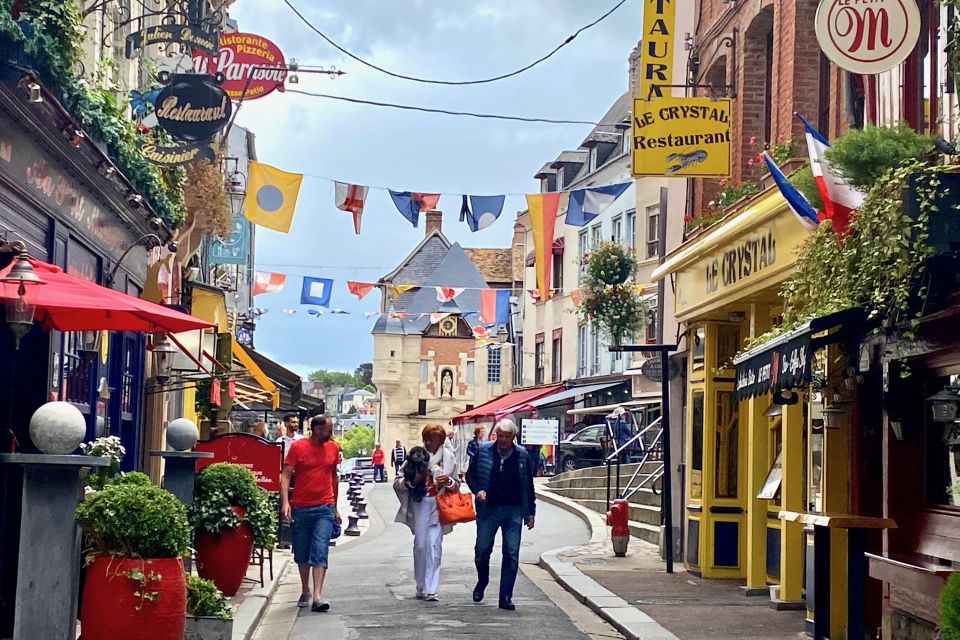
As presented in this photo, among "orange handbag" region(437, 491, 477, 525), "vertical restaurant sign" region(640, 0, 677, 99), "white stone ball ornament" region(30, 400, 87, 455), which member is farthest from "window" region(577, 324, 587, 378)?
"white stone ball ornament" region(30, 400, 87, 455)

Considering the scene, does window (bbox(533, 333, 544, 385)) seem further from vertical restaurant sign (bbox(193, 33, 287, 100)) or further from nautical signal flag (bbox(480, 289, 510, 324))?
vertical restaurant sign (bbox(193, 33, 287, 100))

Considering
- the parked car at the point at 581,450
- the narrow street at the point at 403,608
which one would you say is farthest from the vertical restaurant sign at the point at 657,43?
the parked car at the point at 581,450

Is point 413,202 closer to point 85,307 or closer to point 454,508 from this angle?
point 454,508

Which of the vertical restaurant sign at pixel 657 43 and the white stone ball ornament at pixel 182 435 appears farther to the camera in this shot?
the vertical restaurant sign at pixel 657 43

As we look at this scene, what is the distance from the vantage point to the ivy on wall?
9555 mm

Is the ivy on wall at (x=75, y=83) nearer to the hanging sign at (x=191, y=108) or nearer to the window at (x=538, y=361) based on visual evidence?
the hanging sign at (x=191, y=108)

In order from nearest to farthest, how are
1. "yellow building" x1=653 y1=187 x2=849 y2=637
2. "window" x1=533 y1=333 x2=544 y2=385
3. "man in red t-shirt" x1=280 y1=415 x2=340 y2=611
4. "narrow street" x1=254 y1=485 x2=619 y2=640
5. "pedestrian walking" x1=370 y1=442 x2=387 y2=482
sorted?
"narrow street" x1=254 y1=485 x2=619 y2=640, "yellow building" x1=653 y1=187 x2=849 y2=637, "man in red t-shirt" x1=280 y1=415 x2=340 y2=611, "window" x1=533 y1=333 x2=544 y2=385, "pedestrian walking" x1=370 y1=442 x2=387 y2=482

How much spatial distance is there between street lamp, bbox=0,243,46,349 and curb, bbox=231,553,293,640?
3202mm

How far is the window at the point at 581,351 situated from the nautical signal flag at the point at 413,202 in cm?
2459

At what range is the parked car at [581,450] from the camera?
40.7 meters

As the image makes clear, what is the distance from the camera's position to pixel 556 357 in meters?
51.4

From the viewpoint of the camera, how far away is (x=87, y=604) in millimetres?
8141

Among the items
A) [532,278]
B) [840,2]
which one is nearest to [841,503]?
[840,2]

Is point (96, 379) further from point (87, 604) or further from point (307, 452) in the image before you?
point (87, 604)
